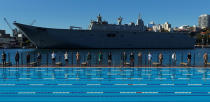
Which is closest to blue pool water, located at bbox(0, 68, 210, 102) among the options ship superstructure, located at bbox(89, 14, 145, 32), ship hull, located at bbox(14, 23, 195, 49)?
ship hull, located at bbox(14, 23, 195, 49)

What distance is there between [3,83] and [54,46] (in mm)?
37247

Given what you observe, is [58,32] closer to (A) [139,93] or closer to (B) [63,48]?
(B) [63,48]

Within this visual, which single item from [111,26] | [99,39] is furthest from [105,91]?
[111,26]

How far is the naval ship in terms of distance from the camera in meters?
41.3

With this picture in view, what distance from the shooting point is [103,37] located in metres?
46.1

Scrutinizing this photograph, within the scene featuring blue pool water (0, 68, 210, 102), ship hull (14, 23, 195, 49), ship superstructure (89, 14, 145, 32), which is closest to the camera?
blue pool water (0, 68, 210, 102)

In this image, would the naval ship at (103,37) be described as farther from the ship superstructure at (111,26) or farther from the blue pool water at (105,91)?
the blue pool water at (105,91)

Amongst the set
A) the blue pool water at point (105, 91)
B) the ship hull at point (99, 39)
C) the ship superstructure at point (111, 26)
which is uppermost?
the ship superstructure at point (111, 26)

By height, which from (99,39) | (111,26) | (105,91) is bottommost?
(105,91)

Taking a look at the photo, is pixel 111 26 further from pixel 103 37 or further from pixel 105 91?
pixel 105 91

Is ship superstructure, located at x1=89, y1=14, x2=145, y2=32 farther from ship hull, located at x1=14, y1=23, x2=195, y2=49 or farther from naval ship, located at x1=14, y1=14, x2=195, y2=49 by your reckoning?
ship hull, located at x1=14, y1=23, x2=195, y2=49

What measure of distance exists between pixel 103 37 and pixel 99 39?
1.14 metres

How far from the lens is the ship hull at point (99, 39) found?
41.1 metres

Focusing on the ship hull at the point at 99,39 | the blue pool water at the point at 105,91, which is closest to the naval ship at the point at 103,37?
the ship hull at the point at 99,39
